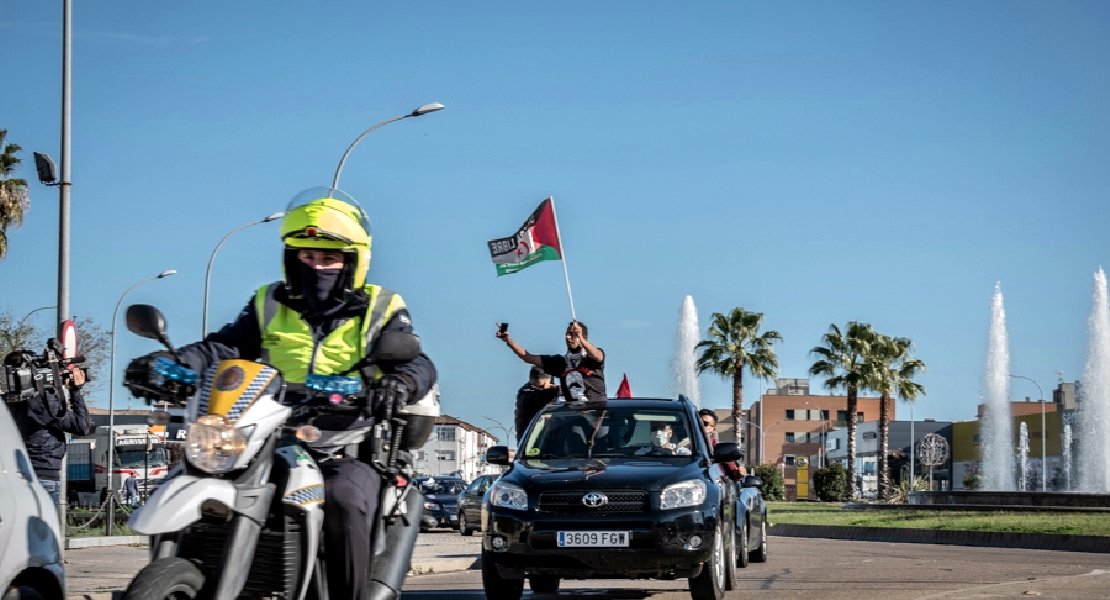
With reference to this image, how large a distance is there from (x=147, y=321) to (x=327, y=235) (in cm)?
78

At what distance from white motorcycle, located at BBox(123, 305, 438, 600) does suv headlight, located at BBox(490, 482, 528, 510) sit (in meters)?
4.79

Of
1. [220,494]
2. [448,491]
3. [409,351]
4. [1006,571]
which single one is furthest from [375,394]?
[448,491]

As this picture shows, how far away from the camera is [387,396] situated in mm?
5316

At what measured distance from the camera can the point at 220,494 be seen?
15.8ft

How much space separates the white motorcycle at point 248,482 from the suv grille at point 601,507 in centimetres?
471

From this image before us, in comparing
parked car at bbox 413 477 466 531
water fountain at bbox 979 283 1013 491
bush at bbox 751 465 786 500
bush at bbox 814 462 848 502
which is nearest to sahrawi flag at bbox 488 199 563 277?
parked car at bbox 413 477 466 531

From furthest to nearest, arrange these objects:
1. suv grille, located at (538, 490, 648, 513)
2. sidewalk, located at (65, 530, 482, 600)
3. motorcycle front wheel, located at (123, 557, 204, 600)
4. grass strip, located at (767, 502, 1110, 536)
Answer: grass strip, located at (767, 502, 1110, 536) < sidewalk, located at (65, 530, 482, 600) < suv grille, located at (538, 490, 648, 513) < motorcycle front wheel, located at (123, 557, 204, 600)

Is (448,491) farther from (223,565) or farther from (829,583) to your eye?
(223,565)

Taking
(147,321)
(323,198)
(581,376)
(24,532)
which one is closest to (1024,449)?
(581,376)

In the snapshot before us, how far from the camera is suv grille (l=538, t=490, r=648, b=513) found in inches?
405

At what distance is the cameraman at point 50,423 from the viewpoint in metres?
10.4

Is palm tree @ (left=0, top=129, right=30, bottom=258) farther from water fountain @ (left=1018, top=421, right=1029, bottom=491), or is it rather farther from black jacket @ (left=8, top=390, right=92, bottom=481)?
water fountain @ (left=1018, top=421, right=1029, bottom=491)

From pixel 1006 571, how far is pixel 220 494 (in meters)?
11.7

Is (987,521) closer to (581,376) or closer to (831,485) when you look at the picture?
(581,376)
